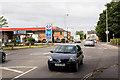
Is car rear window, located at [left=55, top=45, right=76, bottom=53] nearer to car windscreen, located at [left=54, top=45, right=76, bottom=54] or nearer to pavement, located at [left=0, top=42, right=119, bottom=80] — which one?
car windscreen, located at [left=54, top=45, right=76, bottom=54]

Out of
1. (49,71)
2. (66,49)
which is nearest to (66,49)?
(66,49)

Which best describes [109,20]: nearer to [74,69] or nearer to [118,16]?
[118,16]

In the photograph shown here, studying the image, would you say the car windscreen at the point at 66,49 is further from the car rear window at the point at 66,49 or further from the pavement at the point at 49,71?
the pavement at the point at 49,71

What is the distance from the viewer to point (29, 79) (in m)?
6.30

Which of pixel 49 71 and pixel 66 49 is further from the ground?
pixel 66 49

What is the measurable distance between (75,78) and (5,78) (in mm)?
2993

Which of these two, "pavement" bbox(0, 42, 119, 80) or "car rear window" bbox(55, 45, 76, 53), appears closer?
"pavement" bbox(0, 42, 119, 80)

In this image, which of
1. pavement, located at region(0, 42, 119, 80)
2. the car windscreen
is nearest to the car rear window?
the car windscreen

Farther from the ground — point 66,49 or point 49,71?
point 66,49

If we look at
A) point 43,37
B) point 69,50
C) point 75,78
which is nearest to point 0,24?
point 69,50

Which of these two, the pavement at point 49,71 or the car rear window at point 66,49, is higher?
the car rear window at point 66,49

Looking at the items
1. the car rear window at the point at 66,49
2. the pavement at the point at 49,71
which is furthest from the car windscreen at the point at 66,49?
the pavement at the point at 49,71

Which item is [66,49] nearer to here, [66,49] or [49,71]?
[66,49]

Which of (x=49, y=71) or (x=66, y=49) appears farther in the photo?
(x=66, y=49)
